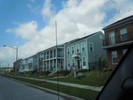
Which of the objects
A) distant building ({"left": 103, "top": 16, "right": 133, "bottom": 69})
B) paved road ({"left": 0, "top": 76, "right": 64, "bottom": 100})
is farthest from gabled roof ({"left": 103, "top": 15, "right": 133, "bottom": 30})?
paved road ({"left": 0, "top": 76, "right": 64, "bottom": 100})

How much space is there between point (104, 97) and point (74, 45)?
4588 cm

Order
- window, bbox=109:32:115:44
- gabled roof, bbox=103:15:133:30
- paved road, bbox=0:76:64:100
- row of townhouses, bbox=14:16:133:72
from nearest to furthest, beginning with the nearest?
paved road, bbox=0:76:64:100 < gabled roof, bbox=103:15:133:30 < row of townhouses, bbox=14:16:133:72 < window, bbox=109:32:115:44

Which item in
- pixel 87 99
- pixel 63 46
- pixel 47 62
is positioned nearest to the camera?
pixel 87 99

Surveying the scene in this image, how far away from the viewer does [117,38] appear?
3177cm

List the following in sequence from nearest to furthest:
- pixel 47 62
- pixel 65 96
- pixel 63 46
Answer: pixel 65 96
pixel 63 46
pixel 47 62

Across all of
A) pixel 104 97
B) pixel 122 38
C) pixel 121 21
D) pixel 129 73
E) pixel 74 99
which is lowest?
pixel 74 99

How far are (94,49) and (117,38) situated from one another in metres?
12.7

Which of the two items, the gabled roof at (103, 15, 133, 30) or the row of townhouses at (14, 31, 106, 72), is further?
the row of townhouses at (14, 31, 106, 72)

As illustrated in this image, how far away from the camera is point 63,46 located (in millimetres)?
55281

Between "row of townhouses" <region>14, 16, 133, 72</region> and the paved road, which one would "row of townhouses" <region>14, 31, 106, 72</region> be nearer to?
"row of townhouses" <region>14, 16, 133, 72</region>

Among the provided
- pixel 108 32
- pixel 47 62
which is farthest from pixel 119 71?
pixel 47 62

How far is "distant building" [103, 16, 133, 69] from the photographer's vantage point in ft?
97.9

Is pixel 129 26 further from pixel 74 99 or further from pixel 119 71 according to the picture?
pixel 119 71

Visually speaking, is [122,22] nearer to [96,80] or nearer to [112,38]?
[112,38]
